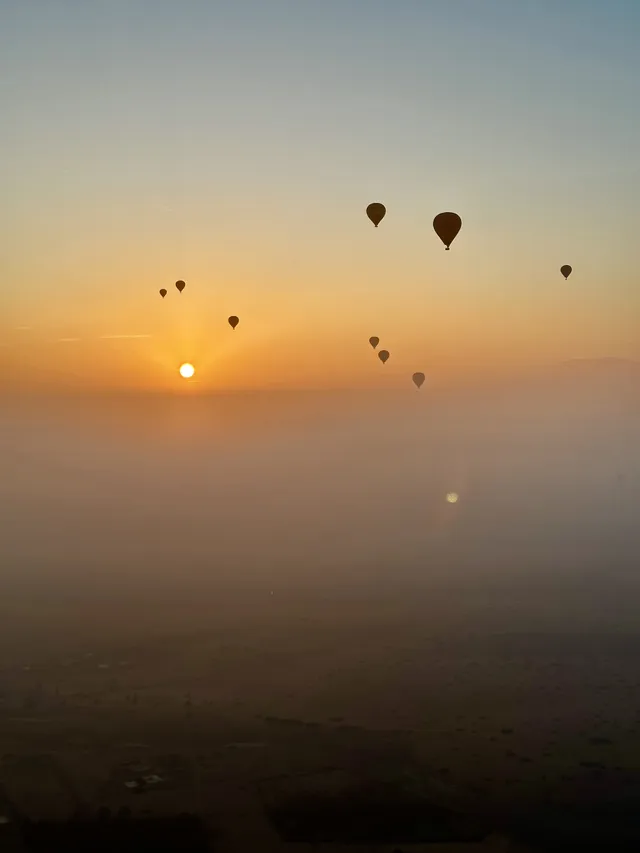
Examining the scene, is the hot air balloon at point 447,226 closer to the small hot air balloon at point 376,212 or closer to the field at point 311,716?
the small hot air balloon at point 376,212

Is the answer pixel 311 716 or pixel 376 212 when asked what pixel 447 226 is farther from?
pixel 311 716

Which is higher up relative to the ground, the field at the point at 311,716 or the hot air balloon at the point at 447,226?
the hot air balloon at the point at 447,226

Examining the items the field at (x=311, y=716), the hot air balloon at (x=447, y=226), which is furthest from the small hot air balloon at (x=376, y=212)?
the field at (x=311, y=716)

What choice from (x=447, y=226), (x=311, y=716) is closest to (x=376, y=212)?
(x=447, y=226)

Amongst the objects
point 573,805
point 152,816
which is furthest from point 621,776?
point 152,816

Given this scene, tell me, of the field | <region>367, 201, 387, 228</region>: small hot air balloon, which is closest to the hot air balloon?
<region>367, 201, 387, 228</region>: small hot air balloon

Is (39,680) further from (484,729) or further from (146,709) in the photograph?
(484,729)

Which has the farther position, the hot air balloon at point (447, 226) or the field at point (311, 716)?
the field at point (311, 716)

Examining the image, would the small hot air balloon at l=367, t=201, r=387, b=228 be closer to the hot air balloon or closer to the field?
the hot air balloon
